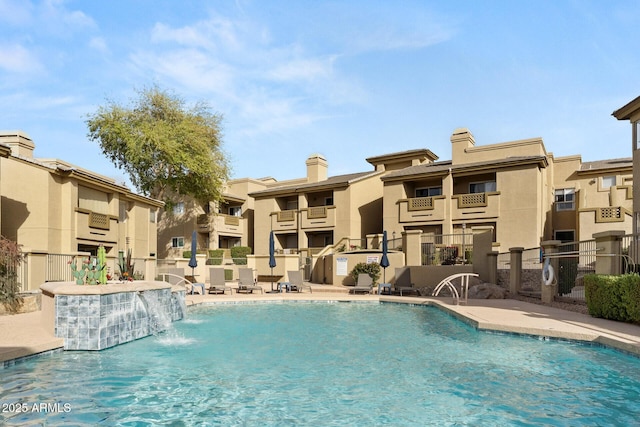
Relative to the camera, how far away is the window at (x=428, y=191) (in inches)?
1251

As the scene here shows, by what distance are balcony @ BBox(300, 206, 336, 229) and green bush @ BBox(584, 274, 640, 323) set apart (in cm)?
2281

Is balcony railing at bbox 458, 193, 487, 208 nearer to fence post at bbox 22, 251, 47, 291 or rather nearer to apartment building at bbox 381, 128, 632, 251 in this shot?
apartment building at bbox 381, 128, 632, 251

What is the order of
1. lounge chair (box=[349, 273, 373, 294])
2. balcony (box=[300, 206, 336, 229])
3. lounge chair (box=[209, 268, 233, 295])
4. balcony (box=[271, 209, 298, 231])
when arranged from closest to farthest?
lounge chair (box=[209, 268, 233, 295])
lounge chair (box=[349, 273, 373, 294])
balcony (box=[300, 206, 336, 229])
balcony (box=[271, 209, 298, 231])

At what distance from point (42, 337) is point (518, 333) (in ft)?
35.9

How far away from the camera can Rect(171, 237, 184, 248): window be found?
38906 mm

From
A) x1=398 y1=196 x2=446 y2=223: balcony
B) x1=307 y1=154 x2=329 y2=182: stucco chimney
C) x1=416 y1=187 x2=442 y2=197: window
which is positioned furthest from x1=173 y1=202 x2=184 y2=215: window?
x1=416 y1=187 x2=442 y2=197: window

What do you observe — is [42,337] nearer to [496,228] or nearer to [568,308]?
[568,308]

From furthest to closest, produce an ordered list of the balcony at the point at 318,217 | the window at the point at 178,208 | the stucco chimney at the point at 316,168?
the stucco chimney at the point at 316,168
the window at the point at 178,208
the balcony at the point at 318,217

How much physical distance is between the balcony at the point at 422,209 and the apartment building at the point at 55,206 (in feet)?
55.3

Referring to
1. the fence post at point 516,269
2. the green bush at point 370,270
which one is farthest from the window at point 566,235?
the green bush at point 370,270

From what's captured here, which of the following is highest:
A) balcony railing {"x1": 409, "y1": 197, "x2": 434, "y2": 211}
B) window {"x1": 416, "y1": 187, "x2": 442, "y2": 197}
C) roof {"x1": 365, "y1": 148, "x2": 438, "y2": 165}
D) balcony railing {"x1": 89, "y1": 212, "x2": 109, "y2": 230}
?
roof {"x1": 365, "y1": 148, "x2": 438, "y2": 165}

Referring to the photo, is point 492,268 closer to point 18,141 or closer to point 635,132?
point 635,132

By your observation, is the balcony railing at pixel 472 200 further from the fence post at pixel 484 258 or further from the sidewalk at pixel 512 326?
the sidewalk at pixel 512 326

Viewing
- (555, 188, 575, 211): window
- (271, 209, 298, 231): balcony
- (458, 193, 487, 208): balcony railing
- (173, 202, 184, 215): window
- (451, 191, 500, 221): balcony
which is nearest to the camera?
(451, 191, 500, 221): balcony
